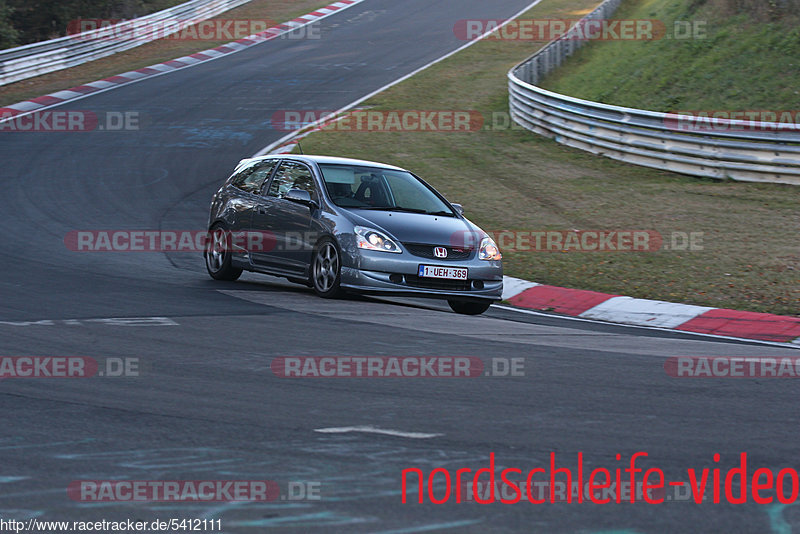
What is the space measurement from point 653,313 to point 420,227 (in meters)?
2.50

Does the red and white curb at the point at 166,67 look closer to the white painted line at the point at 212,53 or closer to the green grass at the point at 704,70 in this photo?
the white painted line at the point at 212,53

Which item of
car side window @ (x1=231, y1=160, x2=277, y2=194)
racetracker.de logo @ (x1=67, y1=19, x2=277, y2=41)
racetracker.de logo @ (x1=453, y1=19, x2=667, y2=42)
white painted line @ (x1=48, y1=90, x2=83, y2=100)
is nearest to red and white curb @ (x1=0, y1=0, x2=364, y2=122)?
white painted line @ (x1=48, y1=90, x2=83, y2=100)

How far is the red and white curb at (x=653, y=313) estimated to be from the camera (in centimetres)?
992

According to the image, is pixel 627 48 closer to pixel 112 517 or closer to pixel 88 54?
pixel 88 54

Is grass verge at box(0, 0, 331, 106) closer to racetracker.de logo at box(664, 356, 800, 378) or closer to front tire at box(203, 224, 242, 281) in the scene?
front tire at box(203, 224, 242, 281)

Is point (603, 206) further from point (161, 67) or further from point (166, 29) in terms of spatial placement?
point (166, 29)

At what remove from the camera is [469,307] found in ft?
35.9

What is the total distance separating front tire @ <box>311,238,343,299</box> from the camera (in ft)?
34.9

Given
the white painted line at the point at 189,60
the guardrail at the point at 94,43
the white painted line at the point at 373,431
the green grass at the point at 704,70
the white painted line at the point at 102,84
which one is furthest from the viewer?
the white painted line at the point at 189,60

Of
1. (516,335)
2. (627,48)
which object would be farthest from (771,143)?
(627,48)

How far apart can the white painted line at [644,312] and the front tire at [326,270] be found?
8.29 ft

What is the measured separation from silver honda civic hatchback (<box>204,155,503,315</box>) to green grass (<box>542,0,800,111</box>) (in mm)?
11736

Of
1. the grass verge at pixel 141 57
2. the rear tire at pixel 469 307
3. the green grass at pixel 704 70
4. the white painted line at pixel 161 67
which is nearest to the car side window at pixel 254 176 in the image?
the rear tire at pixel 469 307

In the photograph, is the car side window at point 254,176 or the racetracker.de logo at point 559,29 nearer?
the car side window at point 254,176
